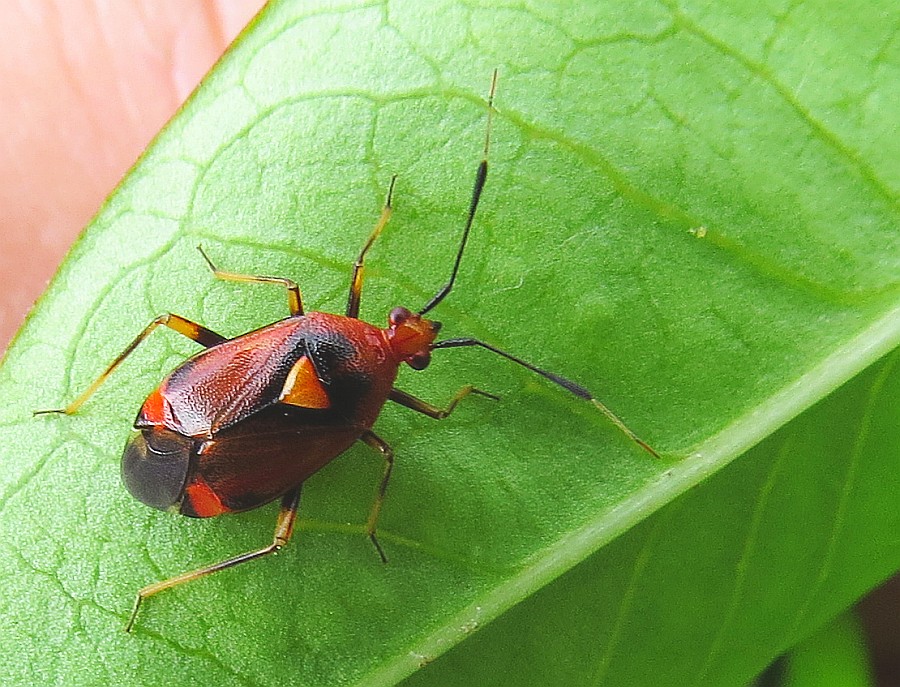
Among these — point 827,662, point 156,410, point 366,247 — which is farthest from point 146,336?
point 827,662

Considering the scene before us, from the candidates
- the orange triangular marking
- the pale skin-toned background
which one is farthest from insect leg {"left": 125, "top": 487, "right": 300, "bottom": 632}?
the pale skin-toned background

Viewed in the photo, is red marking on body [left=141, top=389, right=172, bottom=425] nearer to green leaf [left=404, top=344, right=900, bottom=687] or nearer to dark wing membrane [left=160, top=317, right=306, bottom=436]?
dark wing membrane [left=160, top=317, right=306, bottom=436]

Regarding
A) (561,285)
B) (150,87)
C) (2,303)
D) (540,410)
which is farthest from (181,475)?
(150,87)

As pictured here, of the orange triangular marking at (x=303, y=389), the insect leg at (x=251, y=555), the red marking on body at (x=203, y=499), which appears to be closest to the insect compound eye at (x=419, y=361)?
the orange triangular marking at (x=303, y=389)

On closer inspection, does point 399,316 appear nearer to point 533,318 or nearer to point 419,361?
point 419,361

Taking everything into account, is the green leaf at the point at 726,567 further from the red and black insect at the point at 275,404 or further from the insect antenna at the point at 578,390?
the red and black insect at the point at 275,404
